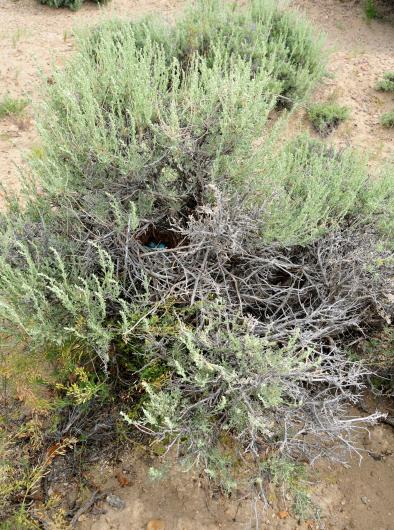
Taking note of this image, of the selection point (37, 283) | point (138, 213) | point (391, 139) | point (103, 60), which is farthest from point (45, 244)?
point (391, 139)

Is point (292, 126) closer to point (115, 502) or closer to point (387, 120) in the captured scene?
point (387, 120)

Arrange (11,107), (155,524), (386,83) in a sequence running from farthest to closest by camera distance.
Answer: (386,83), (11,107), (155,524)

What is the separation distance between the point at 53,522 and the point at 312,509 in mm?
1520

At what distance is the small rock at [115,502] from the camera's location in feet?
8.69

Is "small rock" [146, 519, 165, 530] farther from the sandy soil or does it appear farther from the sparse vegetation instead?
the sparse vegetation

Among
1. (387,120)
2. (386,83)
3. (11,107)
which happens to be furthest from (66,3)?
(387,120)

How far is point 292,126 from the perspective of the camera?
522 centimetres

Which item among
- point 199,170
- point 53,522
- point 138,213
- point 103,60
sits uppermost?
point 103,60

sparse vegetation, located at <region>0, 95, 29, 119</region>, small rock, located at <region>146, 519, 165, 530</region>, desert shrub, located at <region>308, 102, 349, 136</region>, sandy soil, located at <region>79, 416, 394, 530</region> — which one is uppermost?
desert shrub, located at <region>308, 102, 349, 136</region>

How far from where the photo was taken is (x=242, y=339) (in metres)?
2.32

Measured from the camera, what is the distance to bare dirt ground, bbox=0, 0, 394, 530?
265cm

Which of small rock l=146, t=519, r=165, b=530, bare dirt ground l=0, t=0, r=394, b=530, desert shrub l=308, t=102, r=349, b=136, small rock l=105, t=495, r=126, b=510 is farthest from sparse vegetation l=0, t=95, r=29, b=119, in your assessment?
small rock l=146, t=519, r=165, b=530

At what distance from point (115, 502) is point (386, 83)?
562 cm

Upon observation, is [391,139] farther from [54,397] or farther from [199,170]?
[54,397]
